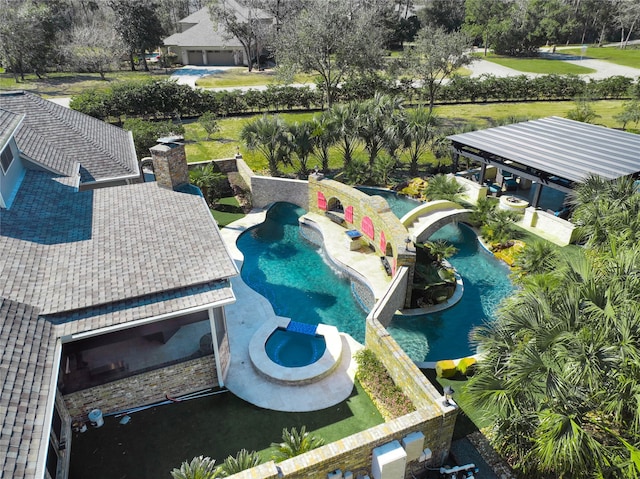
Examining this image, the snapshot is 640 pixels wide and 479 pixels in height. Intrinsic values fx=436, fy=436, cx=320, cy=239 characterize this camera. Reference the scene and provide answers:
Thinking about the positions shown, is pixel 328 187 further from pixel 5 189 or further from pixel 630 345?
pixel 630 345

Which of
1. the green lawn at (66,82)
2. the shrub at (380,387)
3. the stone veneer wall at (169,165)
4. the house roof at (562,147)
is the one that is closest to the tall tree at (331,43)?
the house roof at (562,147)

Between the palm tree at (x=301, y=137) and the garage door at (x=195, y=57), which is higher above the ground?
the garage door at (x=195, y=57)

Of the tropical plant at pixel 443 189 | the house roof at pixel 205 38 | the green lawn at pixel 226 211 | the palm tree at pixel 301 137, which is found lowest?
the green lawn at pixel 226 211

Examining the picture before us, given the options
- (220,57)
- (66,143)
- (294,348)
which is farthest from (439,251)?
(220,57)

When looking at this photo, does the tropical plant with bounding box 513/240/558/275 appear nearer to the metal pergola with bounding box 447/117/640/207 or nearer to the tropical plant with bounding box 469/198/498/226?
the metal pergola with bounding box 447/117/640/207

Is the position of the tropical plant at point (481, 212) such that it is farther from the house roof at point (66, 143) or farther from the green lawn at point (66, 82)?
the green lawn at point (66, 82)

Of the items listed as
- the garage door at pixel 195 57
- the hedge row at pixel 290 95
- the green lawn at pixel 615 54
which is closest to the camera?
the hedge row at pixel 290 95

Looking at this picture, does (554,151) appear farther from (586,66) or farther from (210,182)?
(586,66)
